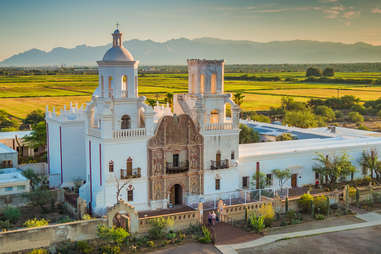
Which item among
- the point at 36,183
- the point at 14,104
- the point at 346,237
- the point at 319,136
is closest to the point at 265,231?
the point at 346,237

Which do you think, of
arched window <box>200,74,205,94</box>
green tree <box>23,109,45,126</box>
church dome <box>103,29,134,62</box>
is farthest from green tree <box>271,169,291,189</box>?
green tree <box>23,109,45,126</box>

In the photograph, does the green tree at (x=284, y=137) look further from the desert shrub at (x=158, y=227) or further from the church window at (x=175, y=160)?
the desert shrub at (x=158, y=227)

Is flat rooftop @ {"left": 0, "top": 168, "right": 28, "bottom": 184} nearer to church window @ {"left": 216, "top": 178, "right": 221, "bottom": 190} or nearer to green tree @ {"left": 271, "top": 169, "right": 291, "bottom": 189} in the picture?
church window @ {"left": 216, "top": 178, "right": 221, "bottom": 190}

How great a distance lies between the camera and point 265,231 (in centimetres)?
3170

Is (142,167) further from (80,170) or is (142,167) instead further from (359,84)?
(359,84)

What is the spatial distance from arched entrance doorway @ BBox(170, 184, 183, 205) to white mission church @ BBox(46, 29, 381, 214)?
4 cm

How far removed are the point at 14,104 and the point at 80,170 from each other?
73027 mm

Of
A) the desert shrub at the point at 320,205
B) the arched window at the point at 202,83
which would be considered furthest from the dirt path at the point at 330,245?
the arched window at the point at 202,83

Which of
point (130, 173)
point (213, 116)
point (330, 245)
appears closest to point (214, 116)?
point (213, 116)

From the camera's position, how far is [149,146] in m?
33.7

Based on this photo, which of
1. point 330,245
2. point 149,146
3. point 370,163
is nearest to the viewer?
point 330,245

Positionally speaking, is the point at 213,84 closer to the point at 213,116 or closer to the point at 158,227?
the point at 213,116

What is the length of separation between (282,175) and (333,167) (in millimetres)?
4684

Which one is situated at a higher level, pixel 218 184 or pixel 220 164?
pixel 220 164
